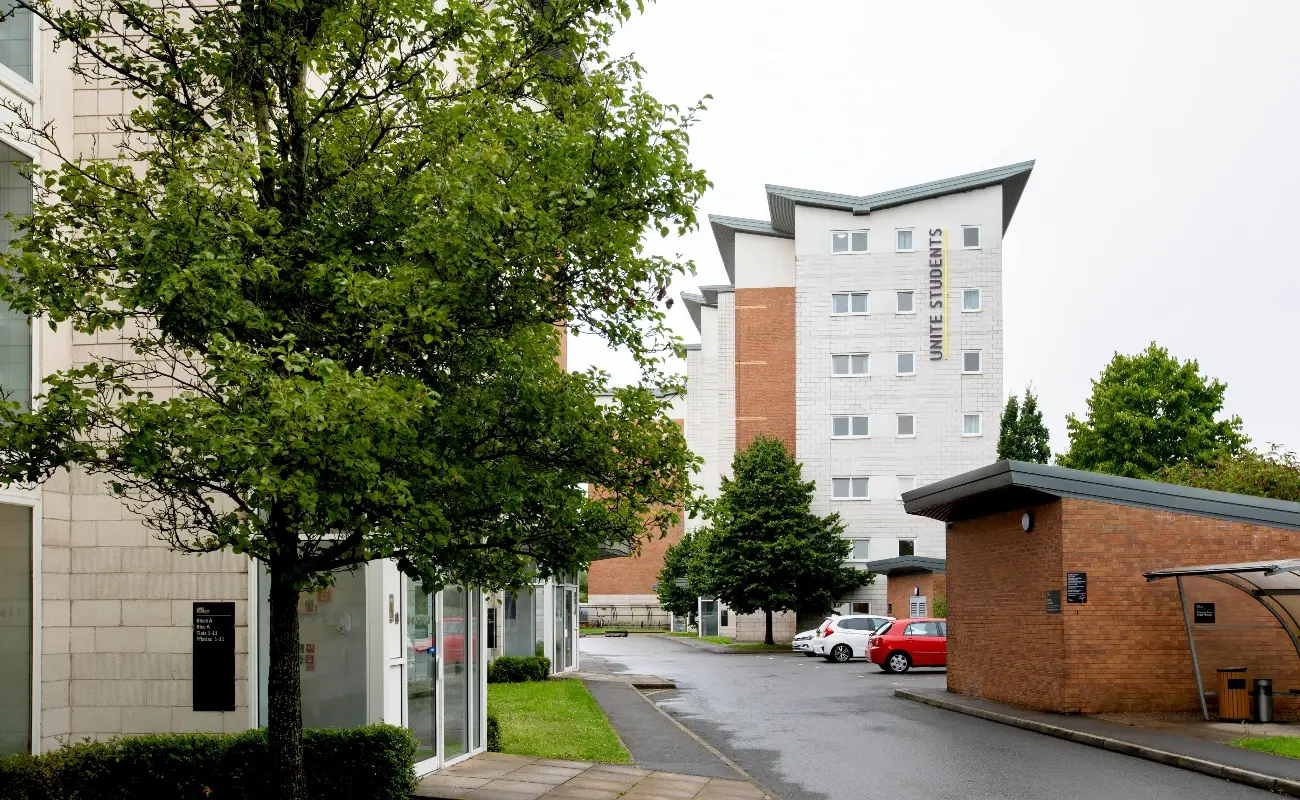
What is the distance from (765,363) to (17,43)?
56.3m

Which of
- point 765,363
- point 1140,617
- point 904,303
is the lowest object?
point 1140,617

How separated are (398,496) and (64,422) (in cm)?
221

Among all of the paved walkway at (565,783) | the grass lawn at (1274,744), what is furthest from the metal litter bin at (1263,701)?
the paved walkway at (565,783)

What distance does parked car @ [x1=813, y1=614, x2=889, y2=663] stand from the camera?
43.7 meters

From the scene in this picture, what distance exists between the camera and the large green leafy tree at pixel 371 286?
7.98 metres

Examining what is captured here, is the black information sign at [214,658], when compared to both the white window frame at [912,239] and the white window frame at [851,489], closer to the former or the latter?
the white window frame at [851,489]

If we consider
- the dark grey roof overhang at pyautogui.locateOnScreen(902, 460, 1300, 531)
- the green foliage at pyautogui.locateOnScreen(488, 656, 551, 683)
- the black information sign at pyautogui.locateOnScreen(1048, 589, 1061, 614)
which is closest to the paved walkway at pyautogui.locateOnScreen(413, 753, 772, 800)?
the black information sign at pyautogui.locateOnScreen(1048, 589, 1061, 614)

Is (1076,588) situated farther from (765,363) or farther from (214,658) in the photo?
(765,363)

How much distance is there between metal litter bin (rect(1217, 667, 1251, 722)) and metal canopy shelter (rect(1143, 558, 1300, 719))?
30 centimetres

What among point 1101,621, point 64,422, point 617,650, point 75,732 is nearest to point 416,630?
point 75,732

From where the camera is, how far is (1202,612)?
20.7 metres

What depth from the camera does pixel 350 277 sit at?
8.31 m

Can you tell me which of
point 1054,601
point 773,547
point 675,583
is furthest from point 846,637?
point 675,583

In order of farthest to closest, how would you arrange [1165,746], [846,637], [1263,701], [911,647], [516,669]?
1. [846,637]
2. [911,647]
3. [516,669]
4. [1263,701]
5. [1165,746]
